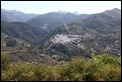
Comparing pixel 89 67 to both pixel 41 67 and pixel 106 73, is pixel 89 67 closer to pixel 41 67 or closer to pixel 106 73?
pixel 106 73

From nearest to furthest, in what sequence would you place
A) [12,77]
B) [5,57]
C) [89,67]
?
[12,77]
[89,67]
[5,57]

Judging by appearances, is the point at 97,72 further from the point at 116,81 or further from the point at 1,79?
the point at 1,79

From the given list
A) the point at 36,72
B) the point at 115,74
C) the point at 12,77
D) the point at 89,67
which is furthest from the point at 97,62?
the point at 12,77

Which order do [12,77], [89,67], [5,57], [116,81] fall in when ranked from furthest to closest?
1. [5,57]
2. [89,67]
3. [12,77]
4. [116,81]

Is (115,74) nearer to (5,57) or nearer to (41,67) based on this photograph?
(41,67)

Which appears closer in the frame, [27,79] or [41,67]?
[27,79]

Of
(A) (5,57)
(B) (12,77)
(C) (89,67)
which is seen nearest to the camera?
(B) (12,77)

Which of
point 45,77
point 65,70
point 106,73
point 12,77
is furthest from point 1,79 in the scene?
point 106,73

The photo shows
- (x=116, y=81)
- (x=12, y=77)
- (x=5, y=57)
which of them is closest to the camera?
(x=116, y=81)

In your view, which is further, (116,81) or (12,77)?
(12,77)
